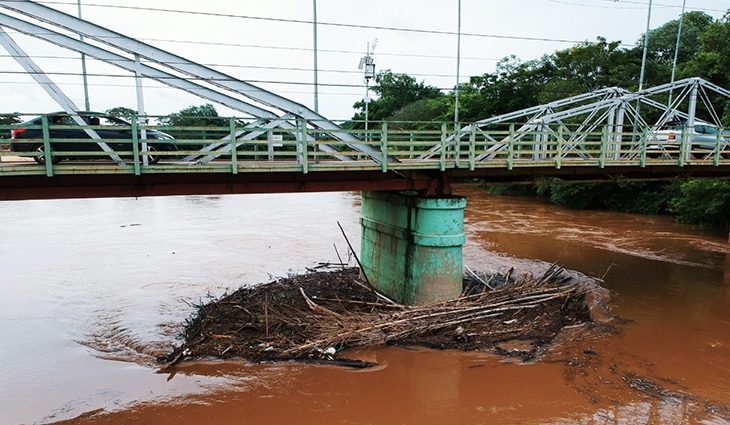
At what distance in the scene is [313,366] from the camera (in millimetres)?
9953

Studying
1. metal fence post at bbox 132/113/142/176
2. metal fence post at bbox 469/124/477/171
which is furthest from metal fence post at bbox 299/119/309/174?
metal fence post at bbox 469/124/477/171

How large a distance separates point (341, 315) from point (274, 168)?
390 centimetres

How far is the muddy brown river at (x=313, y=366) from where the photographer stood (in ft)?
28.1

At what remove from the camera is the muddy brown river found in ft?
28.1

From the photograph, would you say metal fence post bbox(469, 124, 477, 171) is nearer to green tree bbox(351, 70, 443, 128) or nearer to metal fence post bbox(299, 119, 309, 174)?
metal fence post bbox(299, 119, 309, 174)

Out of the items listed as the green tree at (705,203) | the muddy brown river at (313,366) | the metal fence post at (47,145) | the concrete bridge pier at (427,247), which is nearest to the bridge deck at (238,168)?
the metal fence post at (47,145)

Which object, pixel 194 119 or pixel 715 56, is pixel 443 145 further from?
pixel 715 56

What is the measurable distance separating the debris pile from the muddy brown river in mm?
428

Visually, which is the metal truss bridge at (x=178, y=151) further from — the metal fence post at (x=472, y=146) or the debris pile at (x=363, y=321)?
the debris pile at (x=363, y=321)

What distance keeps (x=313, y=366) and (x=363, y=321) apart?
5.67ft

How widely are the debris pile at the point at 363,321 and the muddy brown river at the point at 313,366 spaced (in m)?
0.43

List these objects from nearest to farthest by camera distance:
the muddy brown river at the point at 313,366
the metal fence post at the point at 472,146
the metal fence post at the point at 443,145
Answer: the muddy brown river at the point at 313,366
the metal fence post at the point at 443,145
the metal fence post at the point at 472,146

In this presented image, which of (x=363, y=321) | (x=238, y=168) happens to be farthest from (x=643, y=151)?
(x=238, y=168)

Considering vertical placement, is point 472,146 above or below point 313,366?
above
